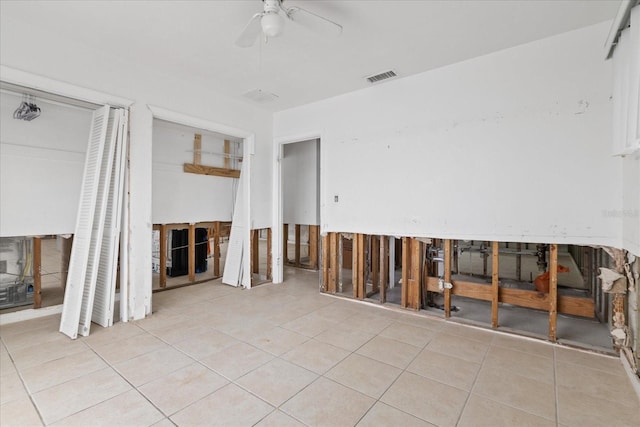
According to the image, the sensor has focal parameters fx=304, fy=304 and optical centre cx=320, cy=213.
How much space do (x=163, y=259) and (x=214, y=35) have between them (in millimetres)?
3433

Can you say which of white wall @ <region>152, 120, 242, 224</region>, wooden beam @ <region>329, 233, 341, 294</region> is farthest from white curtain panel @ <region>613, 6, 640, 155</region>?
white wall @ <region>152, 120, 242, 224</region>

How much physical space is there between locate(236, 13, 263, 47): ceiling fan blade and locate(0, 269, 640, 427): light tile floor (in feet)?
8.33

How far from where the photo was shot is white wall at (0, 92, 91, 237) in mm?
3316

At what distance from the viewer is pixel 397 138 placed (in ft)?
12.6

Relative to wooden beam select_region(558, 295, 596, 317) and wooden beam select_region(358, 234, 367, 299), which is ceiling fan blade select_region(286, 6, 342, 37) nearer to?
wooden beam select_region(358, 234, 367, 299)

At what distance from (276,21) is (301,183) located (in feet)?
14.0

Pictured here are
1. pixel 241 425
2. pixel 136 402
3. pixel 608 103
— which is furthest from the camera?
pixel 608 103

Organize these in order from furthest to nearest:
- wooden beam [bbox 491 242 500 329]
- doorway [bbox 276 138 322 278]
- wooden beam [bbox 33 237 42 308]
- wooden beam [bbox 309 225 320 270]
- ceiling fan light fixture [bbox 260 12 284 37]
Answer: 1. wooden beam [bbox 309 225 320 270]
2. doorway [bbox 276 138 322 278]
3. wooden beam [bbox 33 237 42 308]
4. wooden beam [bbox 491 242 500 329]
5. ceiling fan light fixture [bbox 260 12 284 37]

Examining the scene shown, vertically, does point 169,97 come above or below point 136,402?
above

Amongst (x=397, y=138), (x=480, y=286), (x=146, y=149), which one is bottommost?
(x=480, y=286)

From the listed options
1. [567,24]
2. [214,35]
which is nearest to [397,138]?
[567,24]

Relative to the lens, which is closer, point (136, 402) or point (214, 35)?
point (136, 402)

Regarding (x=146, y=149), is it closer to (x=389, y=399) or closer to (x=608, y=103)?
(x=389, y=399)

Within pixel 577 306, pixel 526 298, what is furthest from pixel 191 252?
pixel 577 306
